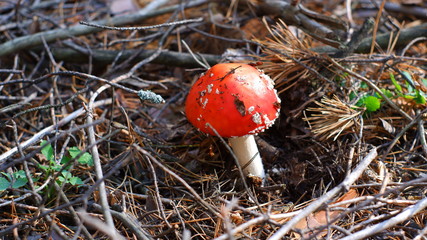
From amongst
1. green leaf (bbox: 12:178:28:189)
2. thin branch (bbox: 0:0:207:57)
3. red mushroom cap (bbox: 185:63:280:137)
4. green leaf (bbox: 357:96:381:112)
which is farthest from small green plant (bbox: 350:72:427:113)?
green leaf (bbox: 12:178:28:189)

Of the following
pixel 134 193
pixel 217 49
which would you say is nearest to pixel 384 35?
pixel 217 49

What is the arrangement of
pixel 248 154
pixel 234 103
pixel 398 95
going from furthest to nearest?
pixel 398 95
pixel 248 154
pixel 234 103

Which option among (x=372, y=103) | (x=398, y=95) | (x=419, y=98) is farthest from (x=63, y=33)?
(x=419, y=98)

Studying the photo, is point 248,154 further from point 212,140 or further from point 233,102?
point 233,102

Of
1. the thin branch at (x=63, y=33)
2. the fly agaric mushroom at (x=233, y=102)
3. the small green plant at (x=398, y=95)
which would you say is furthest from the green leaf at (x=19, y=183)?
the small green plant at (x=398, y=95)

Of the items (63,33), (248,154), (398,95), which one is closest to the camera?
(248,154)

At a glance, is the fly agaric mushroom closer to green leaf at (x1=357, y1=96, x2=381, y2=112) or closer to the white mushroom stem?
the white mushroom stem

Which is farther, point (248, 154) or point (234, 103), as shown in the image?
point (248, 154)
